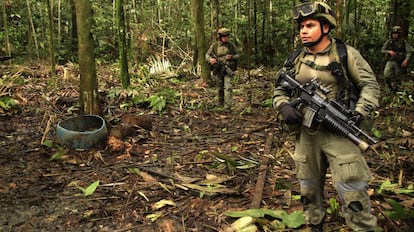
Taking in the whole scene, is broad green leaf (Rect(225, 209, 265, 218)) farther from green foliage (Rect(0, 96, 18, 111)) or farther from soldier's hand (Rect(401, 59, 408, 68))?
soldier's hand (Rect(401, 59, 408, 68))

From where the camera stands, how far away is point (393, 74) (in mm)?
10578

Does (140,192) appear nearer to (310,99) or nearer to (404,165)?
(310,99)

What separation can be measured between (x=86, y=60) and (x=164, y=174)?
107 inches

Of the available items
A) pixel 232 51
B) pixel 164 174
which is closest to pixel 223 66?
pixel 232 51

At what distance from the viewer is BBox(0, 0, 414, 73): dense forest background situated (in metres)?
15.5

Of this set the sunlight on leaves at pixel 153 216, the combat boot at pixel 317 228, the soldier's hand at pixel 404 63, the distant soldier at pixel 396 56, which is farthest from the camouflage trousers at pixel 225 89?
the combat boot at pixel 317 228

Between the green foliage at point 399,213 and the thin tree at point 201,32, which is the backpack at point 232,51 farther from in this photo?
the green foliage at point 399,213

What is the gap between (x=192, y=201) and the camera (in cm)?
458

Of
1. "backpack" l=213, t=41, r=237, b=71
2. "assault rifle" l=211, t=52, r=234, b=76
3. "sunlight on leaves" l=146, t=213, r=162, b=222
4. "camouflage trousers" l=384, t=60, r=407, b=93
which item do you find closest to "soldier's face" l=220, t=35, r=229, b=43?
"backpack" l=213, t=41, r=237, b=71

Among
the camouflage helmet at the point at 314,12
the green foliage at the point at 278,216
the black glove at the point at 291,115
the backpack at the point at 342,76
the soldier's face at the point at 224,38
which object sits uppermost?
the camouflage helmet at the point at 314,12

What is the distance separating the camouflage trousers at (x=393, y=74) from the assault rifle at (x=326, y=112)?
8.36m

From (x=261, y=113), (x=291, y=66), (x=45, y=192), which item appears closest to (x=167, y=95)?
(x=261, y=113)

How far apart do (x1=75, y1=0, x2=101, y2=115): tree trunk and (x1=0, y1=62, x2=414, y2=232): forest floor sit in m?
0.60

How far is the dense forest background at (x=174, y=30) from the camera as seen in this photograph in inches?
610
